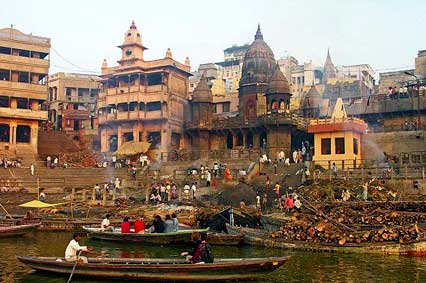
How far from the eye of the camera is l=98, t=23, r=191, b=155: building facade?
2163 inches

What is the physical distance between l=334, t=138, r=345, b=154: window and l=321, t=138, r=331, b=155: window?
2.02ft

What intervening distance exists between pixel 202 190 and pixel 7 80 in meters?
28.6

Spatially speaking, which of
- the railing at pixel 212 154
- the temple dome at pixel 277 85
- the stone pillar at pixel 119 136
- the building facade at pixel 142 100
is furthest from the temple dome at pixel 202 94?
the stone pillar at pixel 119 136

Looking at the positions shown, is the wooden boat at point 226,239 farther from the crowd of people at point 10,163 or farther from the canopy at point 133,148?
the canopy at point 133,148

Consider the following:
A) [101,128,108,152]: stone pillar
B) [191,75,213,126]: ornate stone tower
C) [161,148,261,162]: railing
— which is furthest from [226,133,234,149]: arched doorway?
[101,128,108,152]: stone pillar

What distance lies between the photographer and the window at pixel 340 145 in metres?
37.8

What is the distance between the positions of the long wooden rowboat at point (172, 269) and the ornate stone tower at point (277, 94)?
1504 inches

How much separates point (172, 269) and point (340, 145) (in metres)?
26.6

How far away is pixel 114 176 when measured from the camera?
42344mm

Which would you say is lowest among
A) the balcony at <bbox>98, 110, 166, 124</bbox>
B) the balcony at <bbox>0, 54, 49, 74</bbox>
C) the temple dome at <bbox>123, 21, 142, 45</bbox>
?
the balcony at <bbox>98, 110, 166, 124</bbox>

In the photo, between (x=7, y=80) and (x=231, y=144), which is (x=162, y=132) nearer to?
(x=231, y=144)

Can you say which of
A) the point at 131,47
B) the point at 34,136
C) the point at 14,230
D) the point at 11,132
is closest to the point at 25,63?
the point at 11,132

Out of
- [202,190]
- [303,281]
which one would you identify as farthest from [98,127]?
[303,281]

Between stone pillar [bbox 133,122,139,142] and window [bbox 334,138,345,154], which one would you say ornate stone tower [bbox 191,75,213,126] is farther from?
window [bbox 334,138,345,154]
